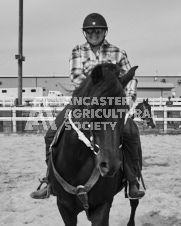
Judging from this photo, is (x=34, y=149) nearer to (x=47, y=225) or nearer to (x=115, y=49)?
(x=47, y=225)

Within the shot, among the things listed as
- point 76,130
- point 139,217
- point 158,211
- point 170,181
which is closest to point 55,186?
point 76,130

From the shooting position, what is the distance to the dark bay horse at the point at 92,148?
237 cm

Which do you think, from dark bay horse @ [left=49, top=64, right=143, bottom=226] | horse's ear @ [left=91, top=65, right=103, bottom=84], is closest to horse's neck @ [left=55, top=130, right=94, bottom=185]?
dark bay horse @ [left=49, top=64, right=143, bottom=226]

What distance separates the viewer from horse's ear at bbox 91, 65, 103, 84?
239cm

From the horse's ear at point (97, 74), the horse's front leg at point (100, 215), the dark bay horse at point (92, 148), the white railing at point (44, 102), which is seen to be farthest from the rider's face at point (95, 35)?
the white railing at point (44, 102)

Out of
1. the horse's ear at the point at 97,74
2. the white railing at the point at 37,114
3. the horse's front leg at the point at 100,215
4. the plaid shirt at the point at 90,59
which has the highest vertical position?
the plaid shirt at the point at 90,59

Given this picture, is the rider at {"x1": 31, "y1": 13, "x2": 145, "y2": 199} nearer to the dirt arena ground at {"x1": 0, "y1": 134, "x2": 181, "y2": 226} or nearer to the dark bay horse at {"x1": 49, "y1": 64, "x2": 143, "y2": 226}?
the dark bay horse at {"x1": 49, "y1": 64, "x2": 143, "y2": 226}

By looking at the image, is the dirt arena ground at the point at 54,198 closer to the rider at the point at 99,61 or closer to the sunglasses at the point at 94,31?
the rider at the point at 99,61

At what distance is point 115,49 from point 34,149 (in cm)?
776

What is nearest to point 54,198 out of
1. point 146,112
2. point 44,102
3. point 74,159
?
point 74,159

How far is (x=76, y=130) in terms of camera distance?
8.98ft

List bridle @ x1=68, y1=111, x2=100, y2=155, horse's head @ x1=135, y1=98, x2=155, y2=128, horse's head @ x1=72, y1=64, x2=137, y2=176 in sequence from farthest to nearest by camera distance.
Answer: horse's head @ x1=135, y1=98, x2=155, y2=128
bridle @ x1=68, y1=111, x2=100, y2=155
horse's head @ x1=72, y1=64, x2=137, y2=176

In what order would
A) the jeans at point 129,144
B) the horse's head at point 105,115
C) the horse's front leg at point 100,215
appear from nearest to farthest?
the horse's head at point 105,115 → the horse's front leg at point 100,215 → the jeans at point 129,144

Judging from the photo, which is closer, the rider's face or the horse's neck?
the horse's neck
